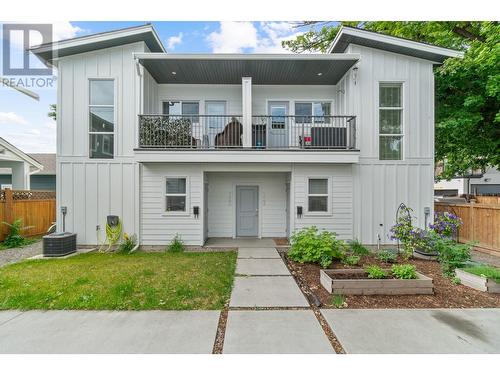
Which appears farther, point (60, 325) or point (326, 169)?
point (326, 169)

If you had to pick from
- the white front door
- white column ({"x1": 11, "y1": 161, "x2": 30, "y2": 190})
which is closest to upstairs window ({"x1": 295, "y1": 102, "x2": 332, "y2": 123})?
the white front door

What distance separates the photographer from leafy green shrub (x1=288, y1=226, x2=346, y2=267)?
18.6 feet

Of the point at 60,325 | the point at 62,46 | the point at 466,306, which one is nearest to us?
the point at 60,325

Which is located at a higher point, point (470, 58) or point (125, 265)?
point (470, 58)

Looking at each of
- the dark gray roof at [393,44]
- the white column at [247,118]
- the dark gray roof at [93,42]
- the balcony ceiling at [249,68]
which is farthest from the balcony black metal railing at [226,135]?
the dark gray roof at [93,42]

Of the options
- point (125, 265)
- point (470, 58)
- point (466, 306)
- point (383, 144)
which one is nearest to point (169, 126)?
point (125, 265)

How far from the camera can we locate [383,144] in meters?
8.03

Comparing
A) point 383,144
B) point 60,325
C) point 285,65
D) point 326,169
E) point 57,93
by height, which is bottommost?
point 60,325

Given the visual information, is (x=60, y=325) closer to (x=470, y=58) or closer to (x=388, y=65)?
(x=388, y=65)

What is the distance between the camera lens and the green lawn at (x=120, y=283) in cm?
387

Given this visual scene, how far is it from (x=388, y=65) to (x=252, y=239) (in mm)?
7370

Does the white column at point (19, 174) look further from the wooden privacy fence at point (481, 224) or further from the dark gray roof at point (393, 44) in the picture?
the wooden privacy fence at point (481, 224)

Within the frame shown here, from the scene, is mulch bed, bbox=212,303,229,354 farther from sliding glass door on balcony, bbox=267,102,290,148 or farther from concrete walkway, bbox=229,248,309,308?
sliding glass door on balcony, bbox=267,102,290,148
